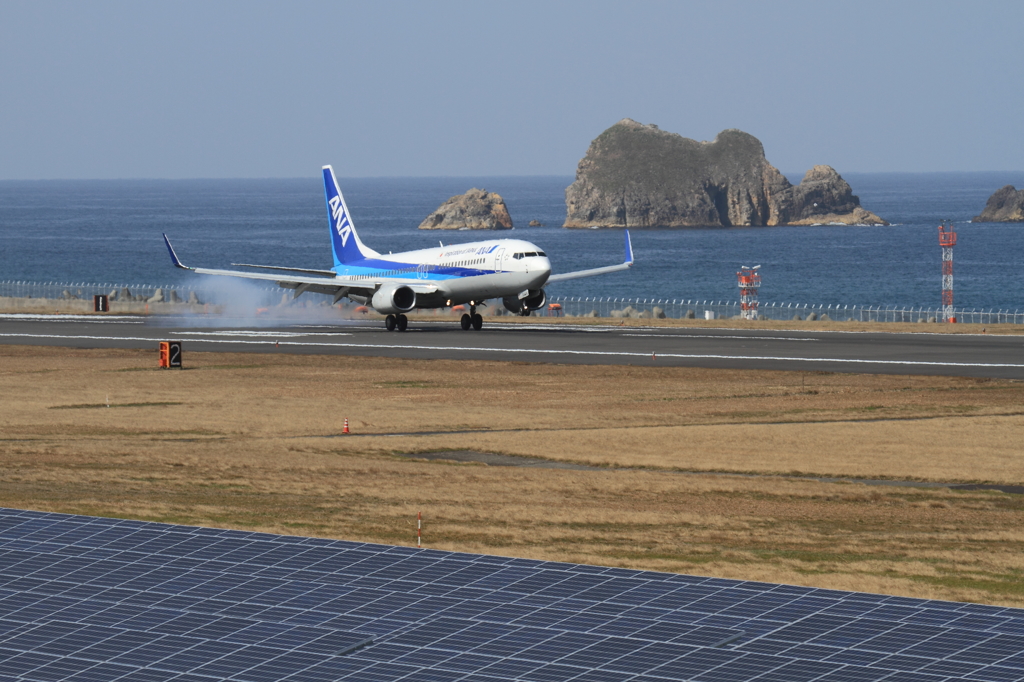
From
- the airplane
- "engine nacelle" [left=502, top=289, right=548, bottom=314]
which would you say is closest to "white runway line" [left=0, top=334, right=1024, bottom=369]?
the airplane

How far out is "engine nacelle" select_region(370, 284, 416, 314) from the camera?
83.6 meters

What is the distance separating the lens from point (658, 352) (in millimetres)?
69250

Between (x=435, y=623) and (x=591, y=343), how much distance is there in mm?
61749

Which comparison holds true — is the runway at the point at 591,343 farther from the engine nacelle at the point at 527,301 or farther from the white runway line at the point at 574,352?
the engine nacelle at the point at 527,301

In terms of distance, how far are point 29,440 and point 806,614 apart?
33003 millimetres

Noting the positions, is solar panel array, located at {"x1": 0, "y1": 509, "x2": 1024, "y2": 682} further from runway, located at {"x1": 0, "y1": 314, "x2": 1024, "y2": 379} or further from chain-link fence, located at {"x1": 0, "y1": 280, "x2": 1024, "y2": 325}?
chain-link fence, located at {"x1": 0, "y1": 280, "x2": 1024, "y2": 325}

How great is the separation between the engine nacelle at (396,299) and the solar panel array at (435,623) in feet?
218

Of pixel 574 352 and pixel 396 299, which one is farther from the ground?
pixel 396 299

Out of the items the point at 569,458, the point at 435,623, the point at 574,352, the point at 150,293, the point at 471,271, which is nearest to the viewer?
the point at 435,623

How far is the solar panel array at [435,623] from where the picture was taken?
12.2m

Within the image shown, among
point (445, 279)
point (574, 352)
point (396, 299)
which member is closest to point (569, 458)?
point (574, 352)

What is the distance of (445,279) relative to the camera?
8269 cm

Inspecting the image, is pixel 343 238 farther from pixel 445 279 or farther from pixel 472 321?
pixel 445 279

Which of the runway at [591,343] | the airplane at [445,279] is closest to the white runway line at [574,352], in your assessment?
the runway at [591,343]
